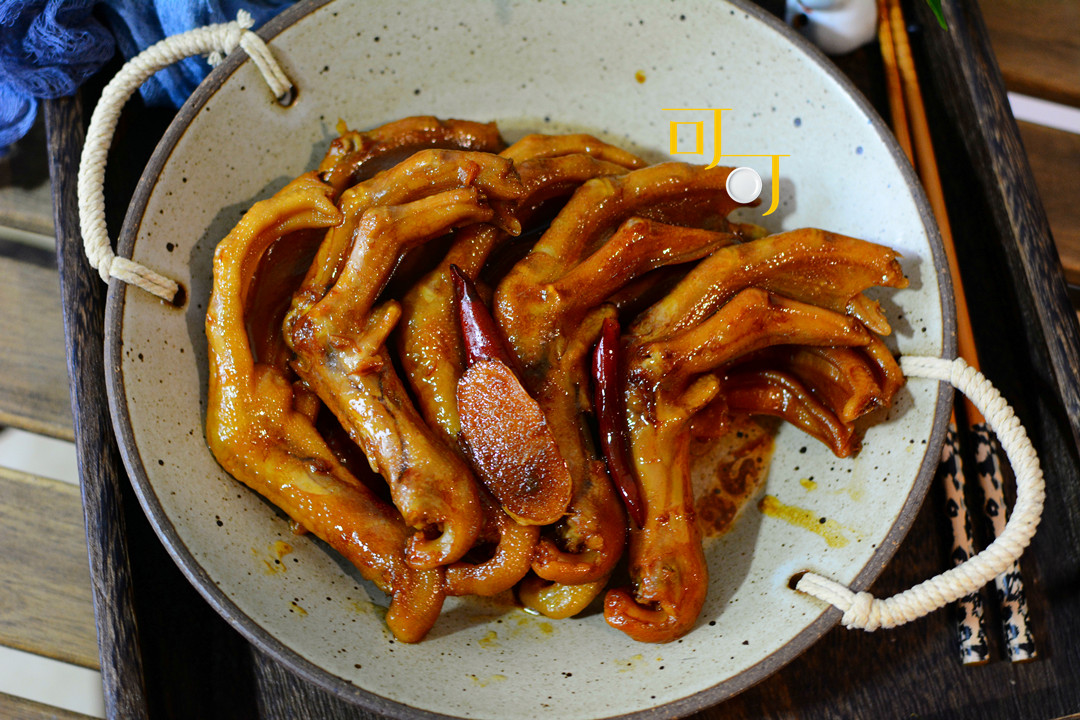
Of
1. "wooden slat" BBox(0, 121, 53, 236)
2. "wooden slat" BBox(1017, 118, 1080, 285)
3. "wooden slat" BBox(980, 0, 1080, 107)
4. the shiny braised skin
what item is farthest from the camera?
"wooden slat" BBox(980, 0, 1080, 107)

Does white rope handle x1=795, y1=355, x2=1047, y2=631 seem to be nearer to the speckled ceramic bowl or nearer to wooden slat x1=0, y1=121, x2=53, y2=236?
the speckled ceramic bowl

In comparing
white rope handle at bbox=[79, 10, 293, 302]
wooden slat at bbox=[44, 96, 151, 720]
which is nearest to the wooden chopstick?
white rope handle at bbox=[79, 10, 293, 302]

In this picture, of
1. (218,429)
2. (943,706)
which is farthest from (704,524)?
(218,429)

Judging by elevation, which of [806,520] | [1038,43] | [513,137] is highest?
[1038,43]

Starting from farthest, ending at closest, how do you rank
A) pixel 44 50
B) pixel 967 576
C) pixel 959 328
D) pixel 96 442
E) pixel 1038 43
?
pixel 1038 43
pixel 959 328
pixel 44 50
pixel 96 442
pixel 967 576

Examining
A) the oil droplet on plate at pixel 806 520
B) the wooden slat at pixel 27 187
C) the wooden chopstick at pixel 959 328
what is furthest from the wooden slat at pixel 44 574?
the wooden chopstick at pixel 959 328

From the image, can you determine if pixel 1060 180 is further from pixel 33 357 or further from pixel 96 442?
pixel 33 357

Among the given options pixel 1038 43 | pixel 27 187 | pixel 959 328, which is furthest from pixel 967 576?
pixel 27 187

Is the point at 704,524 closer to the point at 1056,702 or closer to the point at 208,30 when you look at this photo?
the point at 1056,702
